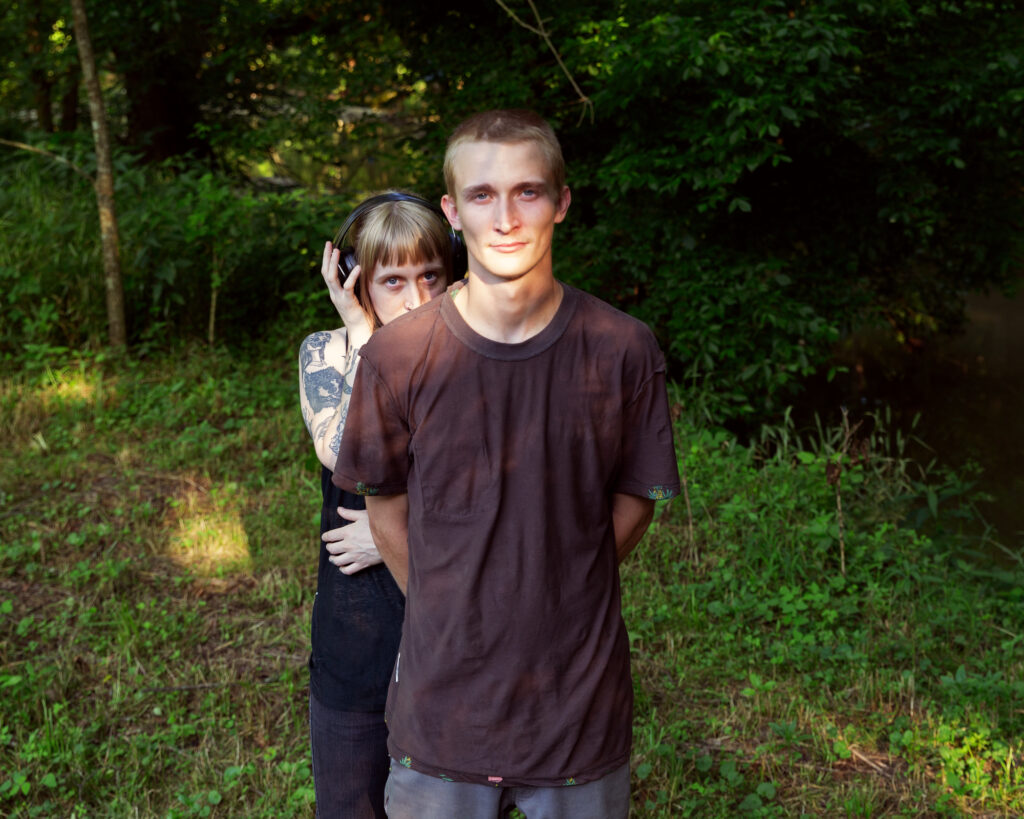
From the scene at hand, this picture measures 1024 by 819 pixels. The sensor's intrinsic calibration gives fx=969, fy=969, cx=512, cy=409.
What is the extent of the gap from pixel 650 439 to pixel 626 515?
18 centimetres

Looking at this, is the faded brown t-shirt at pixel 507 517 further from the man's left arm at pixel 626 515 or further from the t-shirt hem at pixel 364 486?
the man's left arm at pixel 626 515

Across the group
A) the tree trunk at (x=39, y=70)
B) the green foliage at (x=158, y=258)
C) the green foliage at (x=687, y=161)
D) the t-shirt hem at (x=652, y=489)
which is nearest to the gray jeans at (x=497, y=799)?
the t-shirt hem at (x=652, y=489)

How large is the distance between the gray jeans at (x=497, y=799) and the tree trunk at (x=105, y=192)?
603 centimetres

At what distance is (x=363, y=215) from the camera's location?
2.27m

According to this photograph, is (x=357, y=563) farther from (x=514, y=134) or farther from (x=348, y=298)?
(x=514, y=134)

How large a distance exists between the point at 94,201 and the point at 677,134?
4.84 metres

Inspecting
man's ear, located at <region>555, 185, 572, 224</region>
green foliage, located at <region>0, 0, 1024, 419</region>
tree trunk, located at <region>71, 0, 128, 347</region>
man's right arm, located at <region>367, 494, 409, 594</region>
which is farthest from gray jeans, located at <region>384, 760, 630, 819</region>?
tree trunk, located at <region>71, 0, 128, 347</region>

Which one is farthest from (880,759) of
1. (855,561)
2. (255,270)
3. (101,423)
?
(255,270)

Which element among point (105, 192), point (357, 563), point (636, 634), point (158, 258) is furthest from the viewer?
point (158, 258)

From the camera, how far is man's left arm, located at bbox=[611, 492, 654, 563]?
6.11 ft

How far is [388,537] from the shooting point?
1886mm

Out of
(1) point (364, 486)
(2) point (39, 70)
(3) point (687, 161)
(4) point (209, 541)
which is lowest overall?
(4) point (209, 541)

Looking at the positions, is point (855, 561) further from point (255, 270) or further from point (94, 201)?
point (94, 201)

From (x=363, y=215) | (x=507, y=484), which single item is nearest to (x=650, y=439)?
(x=507, y=484)
